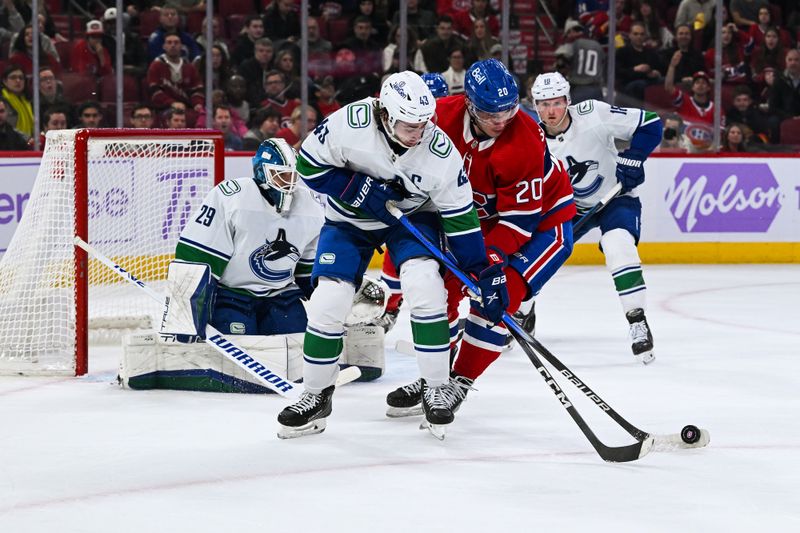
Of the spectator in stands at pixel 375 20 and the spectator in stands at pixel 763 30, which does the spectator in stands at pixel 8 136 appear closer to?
the spectator in stands at pixel 375 20

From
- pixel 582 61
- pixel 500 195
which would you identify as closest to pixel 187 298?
pixel 500 195

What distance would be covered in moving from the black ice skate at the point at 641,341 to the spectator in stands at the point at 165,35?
3584 millimetres

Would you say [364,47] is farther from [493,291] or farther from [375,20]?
[493,291]

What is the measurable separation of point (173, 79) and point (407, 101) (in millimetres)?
4460

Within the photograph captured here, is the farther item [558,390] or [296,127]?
[296,127]

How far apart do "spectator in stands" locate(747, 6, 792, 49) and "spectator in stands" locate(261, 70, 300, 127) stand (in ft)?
9.94

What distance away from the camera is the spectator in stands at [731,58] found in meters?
8.22

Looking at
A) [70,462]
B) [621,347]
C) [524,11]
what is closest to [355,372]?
[70,462]

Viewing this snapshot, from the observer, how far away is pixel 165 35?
7.45 m

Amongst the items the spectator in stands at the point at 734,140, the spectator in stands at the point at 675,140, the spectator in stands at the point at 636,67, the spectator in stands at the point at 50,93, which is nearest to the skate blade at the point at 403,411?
the spectator in stands at the point at 50,93

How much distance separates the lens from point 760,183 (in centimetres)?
810

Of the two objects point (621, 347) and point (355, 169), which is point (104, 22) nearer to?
point (621, 347)

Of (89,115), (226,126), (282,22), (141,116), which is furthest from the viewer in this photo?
(282,22)

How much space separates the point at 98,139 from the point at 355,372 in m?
1.23
